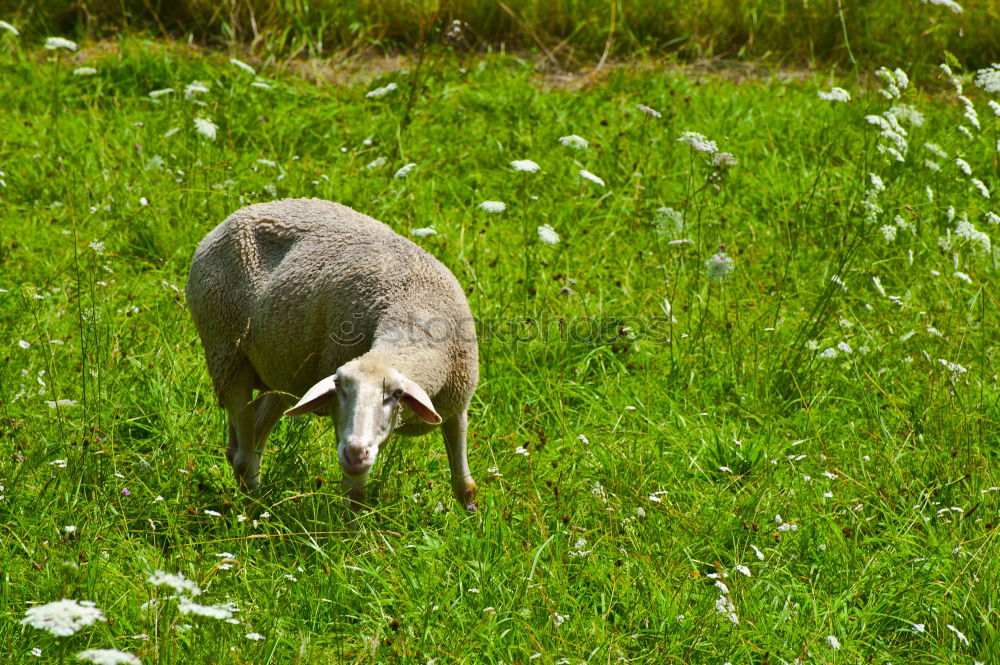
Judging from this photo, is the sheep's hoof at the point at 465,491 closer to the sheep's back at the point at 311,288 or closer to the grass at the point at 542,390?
the grass at the point at 542,390

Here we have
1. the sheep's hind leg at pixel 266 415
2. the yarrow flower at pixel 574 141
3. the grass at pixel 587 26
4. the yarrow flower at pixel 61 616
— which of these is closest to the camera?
the yarrow flower at pixel 61 616

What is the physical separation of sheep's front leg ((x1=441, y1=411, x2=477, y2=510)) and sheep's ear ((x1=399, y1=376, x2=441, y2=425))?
1.80 ft

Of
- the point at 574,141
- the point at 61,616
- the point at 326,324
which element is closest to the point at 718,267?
the point at 574,141

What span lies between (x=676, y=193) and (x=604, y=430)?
248 centimetres

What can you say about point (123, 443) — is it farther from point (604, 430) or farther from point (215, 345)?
point (604, 430)

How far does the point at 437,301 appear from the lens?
11.9 feet

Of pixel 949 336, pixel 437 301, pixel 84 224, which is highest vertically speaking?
pixel 437 301

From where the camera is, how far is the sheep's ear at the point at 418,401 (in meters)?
3.12

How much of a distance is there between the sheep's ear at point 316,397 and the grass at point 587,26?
212 inches

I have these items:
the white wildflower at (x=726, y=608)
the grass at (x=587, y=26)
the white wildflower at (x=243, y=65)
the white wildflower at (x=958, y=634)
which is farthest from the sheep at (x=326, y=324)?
the grass at (x=587, y=26)

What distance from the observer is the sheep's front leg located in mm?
3719

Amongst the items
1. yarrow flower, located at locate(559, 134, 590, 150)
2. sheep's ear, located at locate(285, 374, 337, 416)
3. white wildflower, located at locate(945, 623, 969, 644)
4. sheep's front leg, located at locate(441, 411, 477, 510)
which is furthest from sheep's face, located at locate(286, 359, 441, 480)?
yarrow flower, located at locate(559, 134, 590, 150)

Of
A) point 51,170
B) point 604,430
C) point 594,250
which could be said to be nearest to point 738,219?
point 594,250

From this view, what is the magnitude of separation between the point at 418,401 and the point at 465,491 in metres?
0.71
